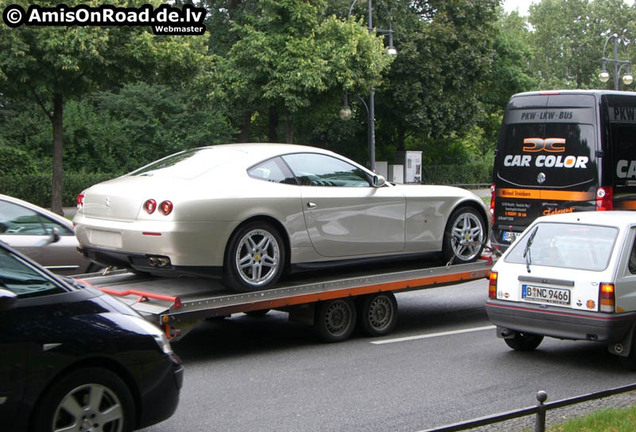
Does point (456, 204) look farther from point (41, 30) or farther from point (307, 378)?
point (41, 30)

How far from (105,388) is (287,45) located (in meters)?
27.1

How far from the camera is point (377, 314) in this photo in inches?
365

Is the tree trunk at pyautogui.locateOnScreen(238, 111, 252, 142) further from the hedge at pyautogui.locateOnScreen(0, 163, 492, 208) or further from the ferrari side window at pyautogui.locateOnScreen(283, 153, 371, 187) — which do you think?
the ferrari side window at pyautogui.locateOnScreen(283, 153, 371, 187)

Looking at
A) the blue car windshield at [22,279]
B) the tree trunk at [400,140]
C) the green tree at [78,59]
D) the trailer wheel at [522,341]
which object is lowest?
the trailer wheel at [522,341]

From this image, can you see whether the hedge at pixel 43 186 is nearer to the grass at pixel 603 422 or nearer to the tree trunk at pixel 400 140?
the tree trunk at pixel 400 140

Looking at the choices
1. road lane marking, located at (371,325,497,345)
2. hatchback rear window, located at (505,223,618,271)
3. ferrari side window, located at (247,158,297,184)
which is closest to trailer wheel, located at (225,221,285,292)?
ferrari side window, located at (247,158,297,184)

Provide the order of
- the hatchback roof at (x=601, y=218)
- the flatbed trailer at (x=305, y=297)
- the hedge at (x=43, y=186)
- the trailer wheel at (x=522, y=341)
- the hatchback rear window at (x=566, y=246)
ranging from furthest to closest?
the hedge at (x=43, y=186)
the trailer wheel at (x=522, y=341)
the hatchback roof at (x=601, y=218)
the hatchback rear window at (x=566, y=246)
the flatbed trailer at (x=305, y=297)

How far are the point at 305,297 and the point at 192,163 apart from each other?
173 cm

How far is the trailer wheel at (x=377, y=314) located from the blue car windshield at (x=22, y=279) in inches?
182

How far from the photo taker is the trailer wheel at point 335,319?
Answer: 8.70m

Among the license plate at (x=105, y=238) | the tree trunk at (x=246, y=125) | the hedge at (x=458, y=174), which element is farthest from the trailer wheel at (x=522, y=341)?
the hedge at (x=458, y=174)

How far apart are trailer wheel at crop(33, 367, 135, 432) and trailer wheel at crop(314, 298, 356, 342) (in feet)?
12.7

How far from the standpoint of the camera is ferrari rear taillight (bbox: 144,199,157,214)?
25.3 ft

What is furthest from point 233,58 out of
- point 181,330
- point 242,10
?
point 181,330
